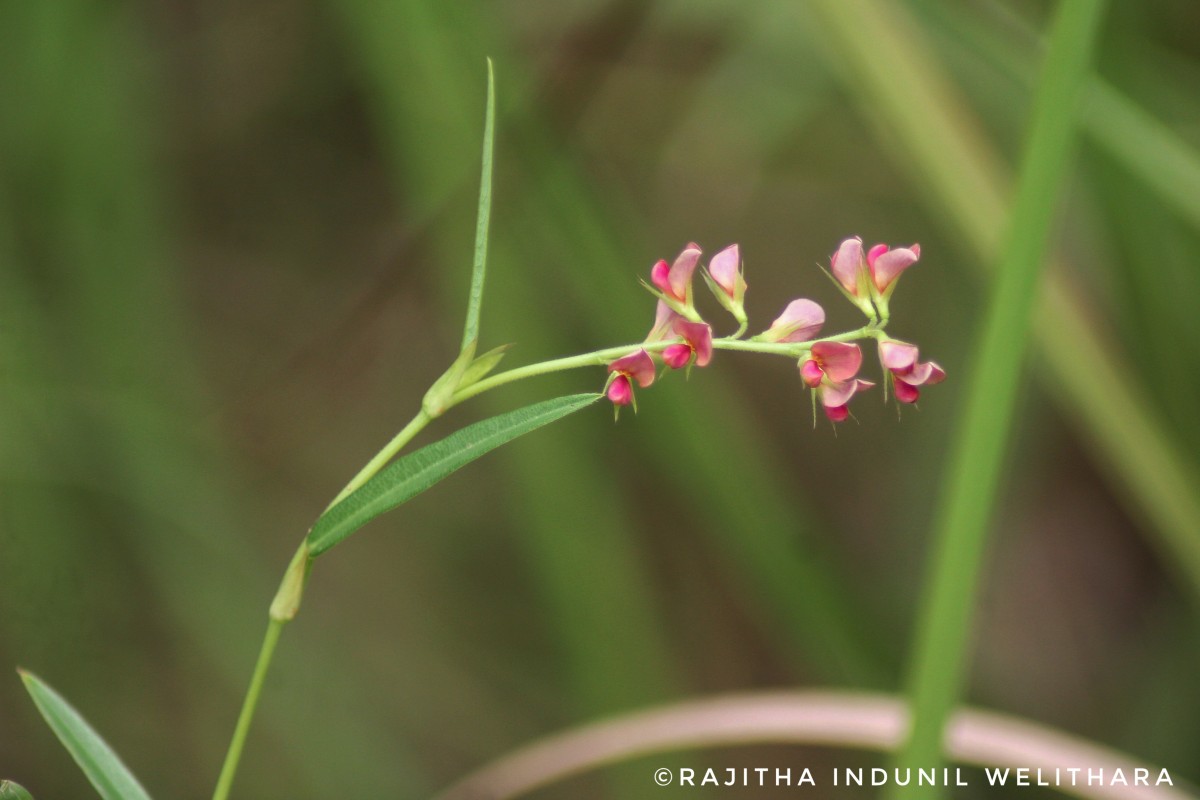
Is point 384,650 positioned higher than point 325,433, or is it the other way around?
point 325,433

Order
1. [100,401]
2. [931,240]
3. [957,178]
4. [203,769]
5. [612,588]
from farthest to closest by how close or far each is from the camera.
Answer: [931,240] < [203,769] < [100,401] < [612,588] < [957,178]

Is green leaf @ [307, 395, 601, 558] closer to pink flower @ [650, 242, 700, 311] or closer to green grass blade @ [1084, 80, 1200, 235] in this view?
pink flower @ [650, 242, 700, 311]

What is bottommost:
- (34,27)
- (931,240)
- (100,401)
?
(100,401)

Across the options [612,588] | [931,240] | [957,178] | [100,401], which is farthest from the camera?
[931,240]

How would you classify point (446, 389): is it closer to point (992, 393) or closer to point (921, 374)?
point (921, 374)

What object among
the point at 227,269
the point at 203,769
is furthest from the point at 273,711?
the point at 227,269

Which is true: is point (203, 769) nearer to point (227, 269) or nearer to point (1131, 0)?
point (227, 269)

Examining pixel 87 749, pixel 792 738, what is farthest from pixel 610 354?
pixel 792 738

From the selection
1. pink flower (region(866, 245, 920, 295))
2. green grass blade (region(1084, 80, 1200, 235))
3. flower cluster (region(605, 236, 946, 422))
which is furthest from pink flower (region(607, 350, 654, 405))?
green grass blade (region(1084, 80, 1200, 235))

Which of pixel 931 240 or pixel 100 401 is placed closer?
pixel 100 401
